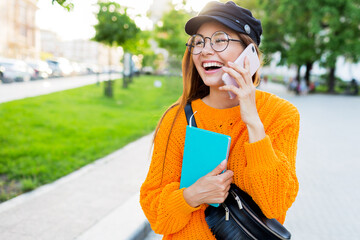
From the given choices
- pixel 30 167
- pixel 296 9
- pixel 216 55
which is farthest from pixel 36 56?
pixel 216 55

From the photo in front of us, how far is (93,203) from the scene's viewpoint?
418 cm

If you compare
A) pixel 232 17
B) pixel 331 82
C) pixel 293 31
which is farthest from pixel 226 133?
pixel 331 82

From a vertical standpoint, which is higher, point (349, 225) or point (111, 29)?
point (111, 29)

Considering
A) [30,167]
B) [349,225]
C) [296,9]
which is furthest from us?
[296,9]

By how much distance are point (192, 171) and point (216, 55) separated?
21.8 inches

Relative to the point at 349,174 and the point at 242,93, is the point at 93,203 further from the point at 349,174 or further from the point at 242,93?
the point at 349,174

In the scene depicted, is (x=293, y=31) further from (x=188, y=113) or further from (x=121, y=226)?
(x=188, y=113)

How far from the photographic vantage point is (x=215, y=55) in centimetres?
155

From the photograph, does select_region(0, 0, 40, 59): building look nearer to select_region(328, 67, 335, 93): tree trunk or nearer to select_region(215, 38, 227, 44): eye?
select_region(328, 67, 335, 93): tree trunk

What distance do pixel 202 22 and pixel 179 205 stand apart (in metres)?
0.87

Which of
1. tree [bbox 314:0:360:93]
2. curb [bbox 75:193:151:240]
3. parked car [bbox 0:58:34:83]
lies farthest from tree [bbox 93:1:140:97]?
tree [bbox 314:0:360:93]

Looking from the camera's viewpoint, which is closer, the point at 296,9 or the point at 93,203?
the point at 93,203

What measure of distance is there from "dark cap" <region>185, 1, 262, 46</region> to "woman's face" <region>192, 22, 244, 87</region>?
5 centimetres

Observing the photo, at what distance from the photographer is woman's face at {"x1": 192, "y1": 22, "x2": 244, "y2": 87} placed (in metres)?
1.54
